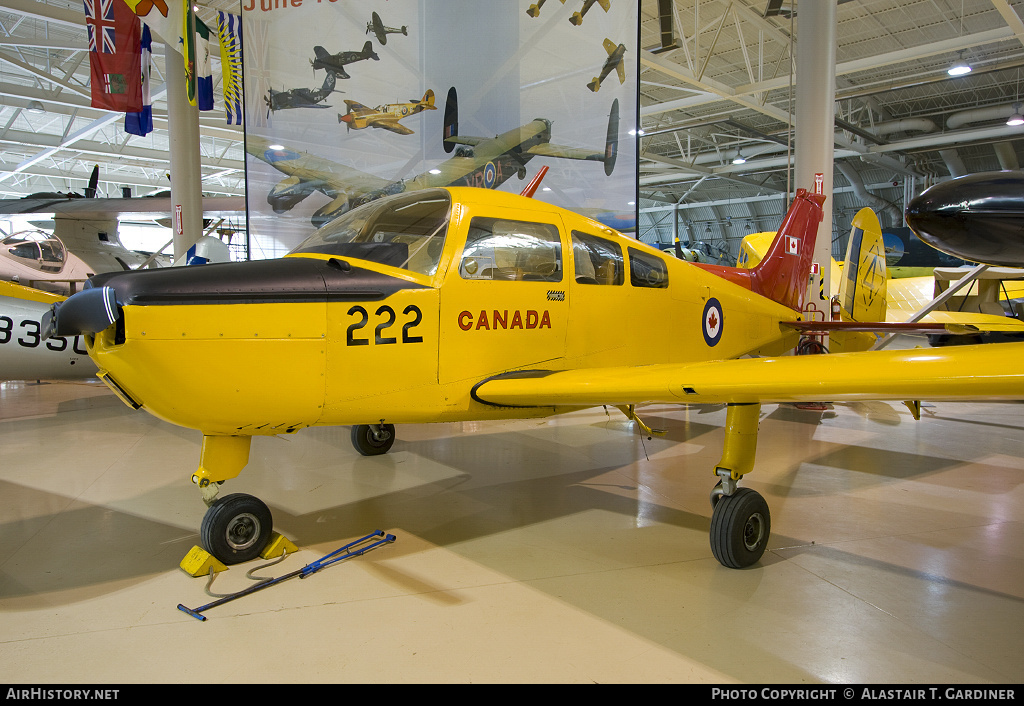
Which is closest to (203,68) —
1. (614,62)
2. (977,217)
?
(614,62)

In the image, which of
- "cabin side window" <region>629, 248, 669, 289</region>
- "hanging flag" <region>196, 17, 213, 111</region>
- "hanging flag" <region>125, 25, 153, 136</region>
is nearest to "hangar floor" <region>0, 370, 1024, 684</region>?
"cabin side window" <region>629, 248, 669, 289</region>

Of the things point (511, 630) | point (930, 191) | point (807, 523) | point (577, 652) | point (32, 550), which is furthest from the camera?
point (807, 523)

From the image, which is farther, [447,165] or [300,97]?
[300,97]

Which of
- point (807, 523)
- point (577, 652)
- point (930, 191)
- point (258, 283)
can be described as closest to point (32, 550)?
point (258, 283)

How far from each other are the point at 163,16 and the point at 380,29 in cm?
305

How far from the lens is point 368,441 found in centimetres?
562

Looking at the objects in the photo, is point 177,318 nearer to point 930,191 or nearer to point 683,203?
point 930,191

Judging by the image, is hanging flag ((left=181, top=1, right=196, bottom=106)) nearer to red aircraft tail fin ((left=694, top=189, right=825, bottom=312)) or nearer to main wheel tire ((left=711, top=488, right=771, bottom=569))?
red aircraft tail fin ((left=694, top=189, right=825, bottom=312))

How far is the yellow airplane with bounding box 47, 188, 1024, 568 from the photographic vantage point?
8.71ft

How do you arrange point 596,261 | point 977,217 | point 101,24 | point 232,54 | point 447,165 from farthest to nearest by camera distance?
1. point 232,54
2. point 101,24
3. point 447,165
4. point 596,261
5. point 977,217

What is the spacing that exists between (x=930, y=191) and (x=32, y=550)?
5075 mm

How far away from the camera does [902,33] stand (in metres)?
14.2

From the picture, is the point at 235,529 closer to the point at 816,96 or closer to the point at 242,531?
the point at 242,531

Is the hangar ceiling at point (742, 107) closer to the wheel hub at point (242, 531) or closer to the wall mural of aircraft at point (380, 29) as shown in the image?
the wall mural of aircraft at point (380, 29)
